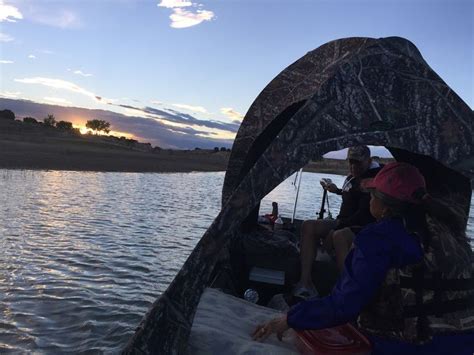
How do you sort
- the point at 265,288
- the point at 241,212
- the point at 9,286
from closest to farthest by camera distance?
the point at 241,212 < the point at 265,288 < the point at 9,286

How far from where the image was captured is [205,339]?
3.69 metres

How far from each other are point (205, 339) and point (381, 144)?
201 cm

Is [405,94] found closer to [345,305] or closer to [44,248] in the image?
[345,305]

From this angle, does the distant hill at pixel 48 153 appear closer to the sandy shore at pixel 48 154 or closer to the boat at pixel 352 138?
the sandy shore at pixel 48 154

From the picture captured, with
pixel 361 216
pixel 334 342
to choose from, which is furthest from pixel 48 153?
pixel 334 342

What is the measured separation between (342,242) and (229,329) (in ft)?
6.10

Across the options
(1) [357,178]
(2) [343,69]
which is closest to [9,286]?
(1) [357,178]

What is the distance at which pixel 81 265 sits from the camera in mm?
8781

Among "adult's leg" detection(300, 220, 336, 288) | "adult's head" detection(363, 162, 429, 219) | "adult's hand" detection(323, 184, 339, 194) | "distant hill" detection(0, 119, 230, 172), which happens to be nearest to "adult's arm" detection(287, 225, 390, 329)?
"adult's head" detection(363, 162, 429, 219)

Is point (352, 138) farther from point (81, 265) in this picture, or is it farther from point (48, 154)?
point (48, 154)

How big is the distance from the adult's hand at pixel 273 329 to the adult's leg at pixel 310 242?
1.83 m

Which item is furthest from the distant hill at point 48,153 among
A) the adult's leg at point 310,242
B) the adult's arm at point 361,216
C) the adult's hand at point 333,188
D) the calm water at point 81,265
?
the adult's arm at point 361,216

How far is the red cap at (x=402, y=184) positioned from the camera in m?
2.81

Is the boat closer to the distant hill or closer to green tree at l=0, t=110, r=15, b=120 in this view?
the distant hill
